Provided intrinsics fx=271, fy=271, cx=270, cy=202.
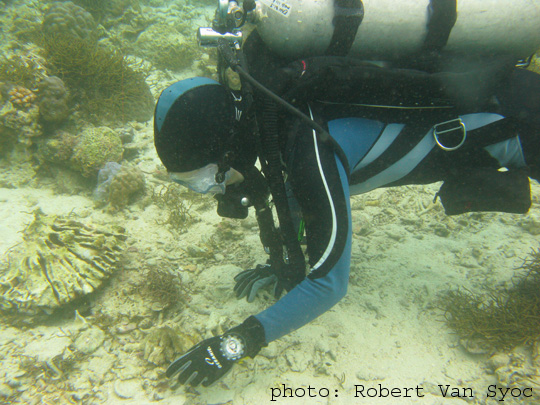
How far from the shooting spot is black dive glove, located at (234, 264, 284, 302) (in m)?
2.86

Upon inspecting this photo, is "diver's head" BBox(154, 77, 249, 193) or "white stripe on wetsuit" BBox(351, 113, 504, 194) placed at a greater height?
"diver's head" BBox(154, 77, 249, 193)

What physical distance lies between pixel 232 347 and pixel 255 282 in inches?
36.6

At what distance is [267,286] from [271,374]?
862 millimetres

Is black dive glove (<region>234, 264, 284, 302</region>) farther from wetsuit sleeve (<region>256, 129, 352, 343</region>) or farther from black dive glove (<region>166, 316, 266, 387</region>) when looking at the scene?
wetsuit sleeve (<region>256, 129, 352, 343</region>)

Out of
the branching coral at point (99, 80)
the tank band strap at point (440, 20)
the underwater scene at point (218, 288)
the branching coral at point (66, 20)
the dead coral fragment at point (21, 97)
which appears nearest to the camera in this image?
the tank band strap at point (440, 20)

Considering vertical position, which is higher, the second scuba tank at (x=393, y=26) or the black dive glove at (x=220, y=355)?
the second scuba tank at (x=393, y=26)

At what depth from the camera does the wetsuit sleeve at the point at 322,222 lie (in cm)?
169

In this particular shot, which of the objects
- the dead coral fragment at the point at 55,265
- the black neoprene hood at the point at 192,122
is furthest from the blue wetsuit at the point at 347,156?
the dead coral fragment at the point at 55,265

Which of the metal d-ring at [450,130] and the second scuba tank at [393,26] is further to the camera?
the metal d-ring at [450,130]

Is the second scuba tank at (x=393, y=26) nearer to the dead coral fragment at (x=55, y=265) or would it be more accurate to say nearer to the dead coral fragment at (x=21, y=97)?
the dead coral fragment at (x=55, y=265)

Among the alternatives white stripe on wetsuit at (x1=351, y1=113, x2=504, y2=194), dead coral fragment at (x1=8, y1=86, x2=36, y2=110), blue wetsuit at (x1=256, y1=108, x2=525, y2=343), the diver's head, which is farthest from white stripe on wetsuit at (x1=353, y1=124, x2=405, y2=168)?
dead coral fragment at (x1=8, y1=86, x2=36, y2=110)

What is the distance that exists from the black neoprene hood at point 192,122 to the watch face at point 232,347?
131cm

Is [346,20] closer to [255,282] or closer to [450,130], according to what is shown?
[450,130]

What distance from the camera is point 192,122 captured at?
1739mm
